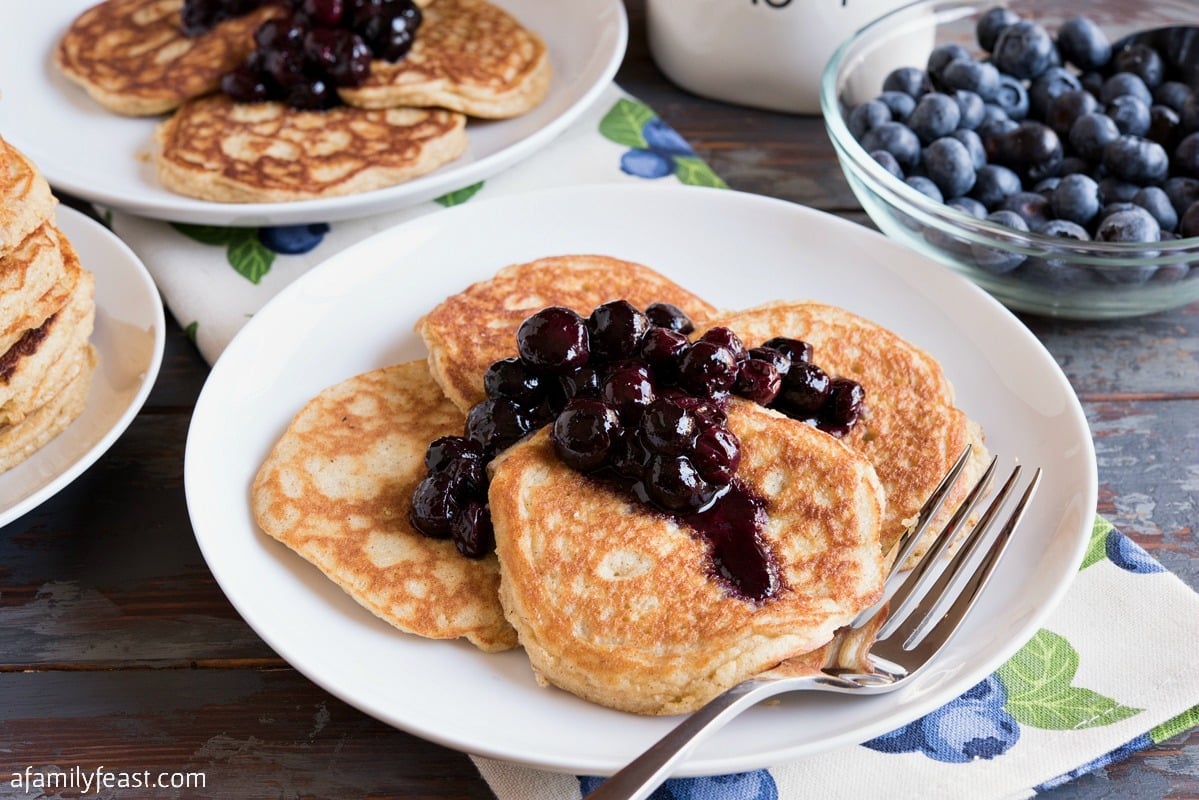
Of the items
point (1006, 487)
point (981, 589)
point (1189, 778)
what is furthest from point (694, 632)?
point (1189, 778)

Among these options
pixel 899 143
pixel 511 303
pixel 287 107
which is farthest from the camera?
pixel 287 107

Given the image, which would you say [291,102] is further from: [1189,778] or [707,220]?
[1189,778]

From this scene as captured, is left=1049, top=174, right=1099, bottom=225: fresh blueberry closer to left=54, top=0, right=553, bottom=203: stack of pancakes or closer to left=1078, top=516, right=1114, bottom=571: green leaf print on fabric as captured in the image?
left=1078, top=516, right=1114, bottom=571: green leaf print on fabric

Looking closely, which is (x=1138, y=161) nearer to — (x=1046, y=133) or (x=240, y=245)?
(x=1046, y=133)

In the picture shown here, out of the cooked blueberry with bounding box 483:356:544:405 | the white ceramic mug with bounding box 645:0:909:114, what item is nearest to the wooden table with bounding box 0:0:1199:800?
the cooked blueberry with bounding box 483:356:544:405

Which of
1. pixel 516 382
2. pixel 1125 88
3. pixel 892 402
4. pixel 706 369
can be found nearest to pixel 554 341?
pixel 516 382

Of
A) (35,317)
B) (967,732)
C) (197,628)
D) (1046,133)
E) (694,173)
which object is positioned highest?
(1046,133)

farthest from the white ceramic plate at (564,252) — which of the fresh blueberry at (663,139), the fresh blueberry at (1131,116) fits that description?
the fresh blueberry at (1131,116)
